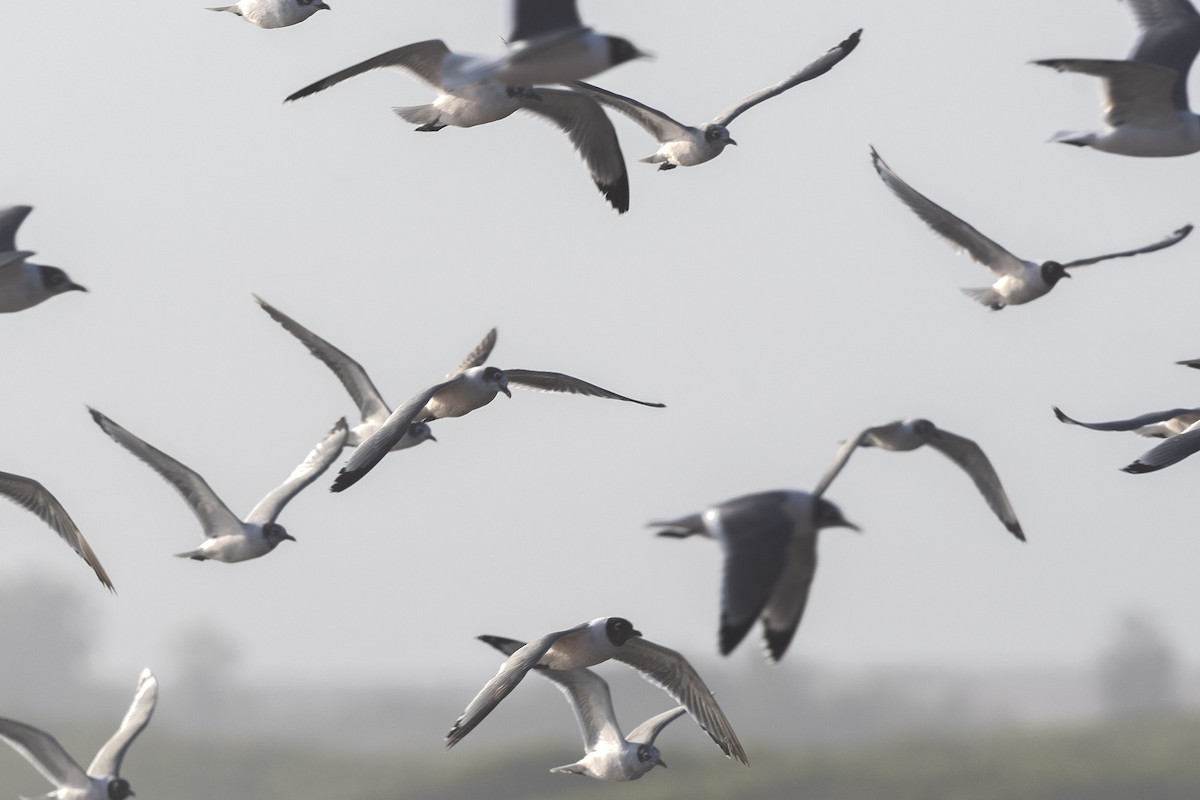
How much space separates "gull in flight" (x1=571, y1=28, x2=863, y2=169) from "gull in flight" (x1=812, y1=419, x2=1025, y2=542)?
3494 mm

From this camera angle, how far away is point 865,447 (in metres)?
11.4

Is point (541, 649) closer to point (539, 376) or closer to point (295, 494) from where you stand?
point (539, 376)

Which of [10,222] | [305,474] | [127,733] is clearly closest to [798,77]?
[305,474]

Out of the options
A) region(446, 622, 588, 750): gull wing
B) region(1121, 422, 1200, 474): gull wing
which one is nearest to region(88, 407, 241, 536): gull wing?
region(446, 622, 588, 750): gull wing

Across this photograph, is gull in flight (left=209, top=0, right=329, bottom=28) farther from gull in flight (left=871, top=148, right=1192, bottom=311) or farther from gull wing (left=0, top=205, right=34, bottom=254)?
gull in flight (left=871, top=148, right=1192, bottom=311)

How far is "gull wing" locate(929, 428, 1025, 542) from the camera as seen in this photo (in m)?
12.6

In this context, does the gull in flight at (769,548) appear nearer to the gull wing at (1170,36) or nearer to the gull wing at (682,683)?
the gull wing at (682,683)

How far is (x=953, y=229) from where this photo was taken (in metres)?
14.6

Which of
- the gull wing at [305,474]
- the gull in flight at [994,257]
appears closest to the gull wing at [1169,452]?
the gull in flight at [994,257]

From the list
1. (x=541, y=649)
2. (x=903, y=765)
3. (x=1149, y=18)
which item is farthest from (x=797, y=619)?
(x=903, y=765)

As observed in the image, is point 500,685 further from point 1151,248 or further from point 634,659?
point 1151,248

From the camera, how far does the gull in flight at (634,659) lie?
1297cm

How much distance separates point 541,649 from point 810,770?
42333 millimetres

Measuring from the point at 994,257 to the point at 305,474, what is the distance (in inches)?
250
